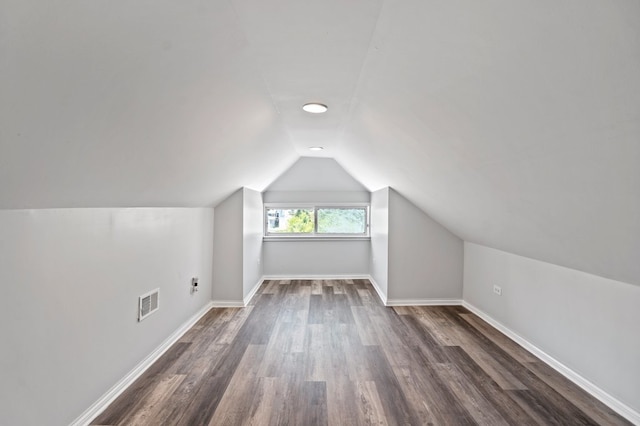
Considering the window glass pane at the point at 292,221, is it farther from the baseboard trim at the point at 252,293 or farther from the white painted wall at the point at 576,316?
the white painted wall at the point at 576,316

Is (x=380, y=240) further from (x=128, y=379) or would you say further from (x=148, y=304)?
(x=128, y=379)

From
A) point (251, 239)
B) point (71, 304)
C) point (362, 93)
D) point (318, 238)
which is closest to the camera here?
point (71, 304)

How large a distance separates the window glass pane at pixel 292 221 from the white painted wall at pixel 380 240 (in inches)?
48.8

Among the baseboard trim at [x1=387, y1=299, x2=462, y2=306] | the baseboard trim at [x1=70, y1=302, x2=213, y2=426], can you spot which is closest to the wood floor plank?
the baseboard trim at [x1=387, y1=299, x2=462, y2=306]

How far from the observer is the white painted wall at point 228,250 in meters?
4.07

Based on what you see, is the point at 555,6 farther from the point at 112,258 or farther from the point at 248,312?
the point at 248,312

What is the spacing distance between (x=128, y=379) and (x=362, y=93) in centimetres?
275

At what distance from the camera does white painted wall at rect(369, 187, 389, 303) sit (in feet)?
13.7

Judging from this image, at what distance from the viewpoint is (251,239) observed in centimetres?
455

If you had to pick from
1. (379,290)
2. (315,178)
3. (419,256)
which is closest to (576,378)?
(419,256)

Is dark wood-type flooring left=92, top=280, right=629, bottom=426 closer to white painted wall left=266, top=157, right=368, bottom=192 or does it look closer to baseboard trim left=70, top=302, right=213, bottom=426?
baseboard trim left=70, top=302, right=213, bottom=426

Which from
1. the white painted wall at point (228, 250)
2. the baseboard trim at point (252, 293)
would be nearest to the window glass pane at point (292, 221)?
the baseboard trim at point (252, 293)

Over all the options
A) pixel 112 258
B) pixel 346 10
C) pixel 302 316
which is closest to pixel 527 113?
pixel 346 10

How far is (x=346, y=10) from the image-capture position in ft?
4.13
